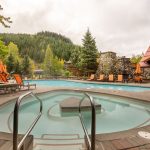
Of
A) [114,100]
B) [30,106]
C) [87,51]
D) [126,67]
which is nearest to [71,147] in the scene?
[30,106]

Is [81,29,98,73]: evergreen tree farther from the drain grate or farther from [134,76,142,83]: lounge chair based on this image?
the drain grate

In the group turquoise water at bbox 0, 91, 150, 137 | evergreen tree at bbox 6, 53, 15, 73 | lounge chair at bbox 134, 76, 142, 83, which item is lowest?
turquoise water at bbox 0, 91, 150, 137

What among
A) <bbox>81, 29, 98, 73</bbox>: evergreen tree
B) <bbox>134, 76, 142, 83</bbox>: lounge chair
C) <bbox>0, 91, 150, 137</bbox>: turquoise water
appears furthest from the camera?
<bbox>81, 29, 98, 73</bbox>: evergreen tree

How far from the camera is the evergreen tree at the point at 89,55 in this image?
27172 millimetres

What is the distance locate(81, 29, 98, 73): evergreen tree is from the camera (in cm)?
2717

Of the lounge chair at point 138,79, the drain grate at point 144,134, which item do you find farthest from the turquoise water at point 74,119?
the lounge chair at point 138,79

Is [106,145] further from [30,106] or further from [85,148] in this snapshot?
[30,106]

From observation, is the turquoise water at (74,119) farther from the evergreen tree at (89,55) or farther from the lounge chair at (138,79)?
the evergreen tree at (89,55)

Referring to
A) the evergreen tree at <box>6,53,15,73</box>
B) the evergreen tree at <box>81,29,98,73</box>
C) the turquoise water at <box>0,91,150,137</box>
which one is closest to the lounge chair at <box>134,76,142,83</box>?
the evergreen tree at <box>81,29,98,73</box>

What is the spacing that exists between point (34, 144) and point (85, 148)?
817 millimetres

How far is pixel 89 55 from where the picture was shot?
27031 millimetres

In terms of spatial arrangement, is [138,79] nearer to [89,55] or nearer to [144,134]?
[89,55]

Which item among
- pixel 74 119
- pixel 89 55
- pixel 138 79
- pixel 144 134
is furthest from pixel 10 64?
pixel 144 134

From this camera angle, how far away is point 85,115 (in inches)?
240
